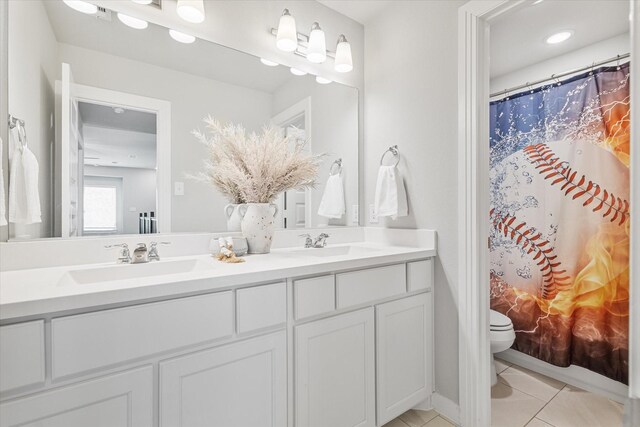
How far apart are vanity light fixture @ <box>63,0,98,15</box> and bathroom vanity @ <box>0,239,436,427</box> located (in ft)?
3.42

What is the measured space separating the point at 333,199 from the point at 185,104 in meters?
1.03

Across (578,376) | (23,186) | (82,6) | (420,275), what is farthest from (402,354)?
(82,6)

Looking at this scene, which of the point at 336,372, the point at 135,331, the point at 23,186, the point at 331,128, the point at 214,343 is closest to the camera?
the point at 135,331

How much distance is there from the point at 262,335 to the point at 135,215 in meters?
0.81

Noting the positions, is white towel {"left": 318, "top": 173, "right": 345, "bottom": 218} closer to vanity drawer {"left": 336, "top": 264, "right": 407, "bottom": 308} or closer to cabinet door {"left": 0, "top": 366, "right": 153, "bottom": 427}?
vanity drawer {"left": 336, "top": 264, "right": 407, "bottom": 308}

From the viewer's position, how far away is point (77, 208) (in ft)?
4.16

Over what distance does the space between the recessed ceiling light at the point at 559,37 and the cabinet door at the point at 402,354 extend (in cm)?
186

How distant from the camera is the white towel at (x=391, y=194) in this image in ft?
5.90

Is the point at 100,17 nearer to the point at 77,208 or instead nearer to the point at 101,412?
the point at 77,208

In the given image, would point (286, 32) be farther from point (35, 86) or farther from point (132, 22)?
point (35, 86)

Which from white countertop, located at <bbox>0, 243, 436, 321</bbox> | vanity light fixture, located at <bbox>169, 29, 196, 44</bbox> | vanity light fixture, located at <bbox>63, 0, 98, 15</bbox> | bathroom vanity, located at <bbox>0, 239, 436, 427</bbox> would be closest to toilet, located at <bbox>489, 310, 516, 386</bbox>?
bathroom vanity, located at <bbox>0, 239, 436, 427</bbox>

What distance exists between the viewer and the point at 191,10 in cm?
142

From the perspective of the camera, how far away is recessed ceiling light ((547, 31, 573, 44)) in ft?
6.41

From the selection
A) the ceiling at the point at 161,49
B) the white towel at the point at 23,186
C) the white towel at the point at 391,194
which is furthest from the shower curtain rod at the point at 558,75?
the white towel at the point at 23,186
